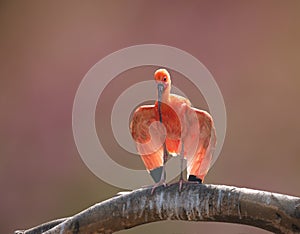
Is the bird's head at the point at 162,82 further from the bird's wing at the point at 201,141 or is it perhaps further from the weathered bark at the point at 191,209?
the weathered bark at the point at 191,209

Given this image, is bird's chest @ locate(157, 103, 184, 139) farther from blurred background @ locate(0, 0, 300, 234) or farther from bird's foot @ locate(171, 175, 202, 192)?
blurred background @ locate(0, 0, 300, 234)

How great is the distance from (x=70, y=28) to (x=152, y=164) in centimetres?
163

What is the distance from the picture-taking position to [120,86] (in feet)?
9.25

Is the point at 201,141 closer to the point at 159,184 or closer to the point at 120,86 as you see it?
the point at 159,184

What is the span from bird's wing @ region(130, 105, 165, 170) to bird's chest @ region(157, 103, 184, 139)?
0.02 m

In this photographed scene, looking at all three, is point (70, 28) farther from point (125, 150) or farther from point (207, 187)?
point (207, 187)

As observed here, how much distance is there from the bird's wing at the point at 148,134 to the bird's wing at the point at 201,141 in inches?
2.7

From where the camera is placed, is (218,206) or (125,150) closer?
(218,206)

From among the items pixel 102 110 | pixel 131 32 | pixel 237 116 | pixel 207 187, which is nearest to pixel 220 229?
pixel 237 116

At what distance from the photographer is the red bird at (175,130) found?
4.06 feet

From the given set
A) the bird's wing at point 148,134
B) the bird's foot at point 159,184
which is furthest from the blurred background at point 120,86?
the bird's foot at point 159,184

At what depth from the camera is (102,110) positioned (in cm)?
283

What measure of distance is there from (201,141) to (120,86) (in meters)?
1.58

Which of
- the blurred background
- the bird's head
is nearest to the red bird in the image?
the bird's head
